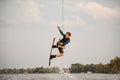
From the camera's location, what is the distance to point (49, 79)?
1191 centimetres

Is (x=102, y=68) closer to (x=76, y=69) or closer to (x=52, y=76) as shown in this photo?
(x=76, y=69)

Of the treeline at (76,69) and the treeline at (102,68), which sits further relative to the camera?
the treeline at (102,68)

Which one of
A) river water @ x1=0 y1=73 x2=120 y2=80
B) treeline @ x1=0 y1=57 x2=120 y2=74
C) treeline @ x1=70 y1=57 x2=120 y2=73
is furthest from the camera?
river water @ x1=0 y1=73 x2=120 y2=80

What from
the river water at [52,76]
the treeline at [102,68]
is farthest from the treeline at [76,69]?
the river water at [52,76]

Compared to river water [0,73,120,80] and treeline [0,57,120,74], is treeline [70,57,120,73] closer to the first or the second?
treeline [0,57,120,74]

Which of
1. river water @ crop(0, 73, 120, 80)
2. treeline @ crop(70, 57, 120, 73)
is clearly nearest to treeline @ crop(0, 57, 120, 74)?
treeline @ crop(70, 57, 120, 73)

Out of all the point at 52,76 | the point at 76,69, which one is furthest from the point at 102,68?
the point at 52,76

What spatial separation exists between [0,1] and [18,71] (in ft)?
7.56

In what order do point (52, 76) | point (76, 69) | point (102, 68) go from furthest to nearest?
point (52, 76) < point (102, 68) < point (76, 69)

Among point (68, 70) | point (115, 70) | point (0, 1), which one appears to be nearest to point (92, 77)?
point (115, 70)

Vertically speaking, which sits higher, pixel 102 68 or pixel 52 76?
pixel 102 68

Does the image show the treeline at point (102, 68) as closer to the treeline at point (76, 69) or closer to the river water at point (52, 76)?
the treeline at point (76, 69)

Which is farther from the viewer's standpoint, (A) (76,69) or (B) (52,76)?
(B) (52,76)

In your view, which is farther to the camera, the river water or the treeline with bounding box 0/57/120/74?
the river water
